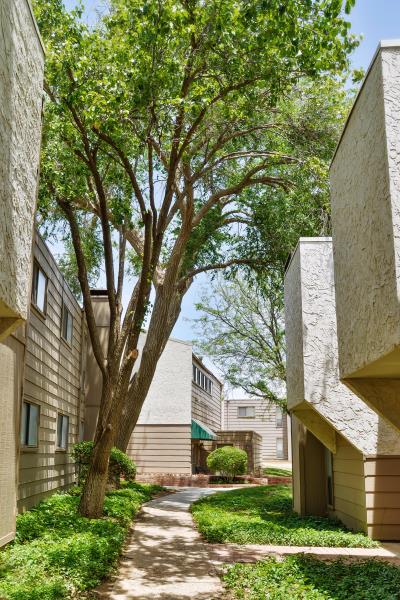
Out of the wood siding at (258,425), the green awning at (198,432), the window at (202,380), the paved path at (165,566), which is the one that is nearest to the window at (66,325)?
the paved path at (165,566)

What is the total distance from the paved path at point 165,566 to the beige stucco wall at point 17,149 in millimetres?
3731

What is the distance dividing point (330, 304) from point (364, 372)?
4.86m

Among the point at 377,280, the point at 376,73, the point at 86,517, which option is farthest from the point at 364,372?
the point at 86,517

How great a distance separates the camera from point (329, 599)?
649 centimetres

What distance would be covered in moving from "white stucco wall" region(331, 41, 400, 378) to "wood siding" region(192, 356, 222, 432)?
2203 cm

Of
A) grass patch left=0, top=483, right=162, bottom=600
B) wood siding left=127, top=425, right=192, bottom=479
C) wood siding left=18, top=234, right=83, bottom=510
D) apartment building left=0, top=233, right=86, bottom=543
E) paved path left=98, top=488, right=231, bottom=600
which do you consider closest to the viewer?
grass patch left=0, top=483, right=162, bottom=600

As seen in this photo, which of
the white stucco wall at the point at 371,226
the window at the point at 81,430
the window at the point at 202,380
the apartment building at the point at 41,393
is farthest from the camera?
the window at the point at 202,380

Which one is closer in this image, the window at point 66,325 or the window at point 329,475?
the window at point 329,475

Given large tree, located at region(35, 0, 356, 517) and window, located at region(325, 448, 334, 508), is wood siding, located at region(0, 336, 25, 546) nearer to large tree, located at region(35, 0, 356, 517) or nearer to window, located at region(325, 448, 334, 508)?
large tree, located at region(35, 0, 356, 517)

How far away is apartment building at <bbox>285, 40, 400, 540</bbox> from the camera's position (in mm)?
5430

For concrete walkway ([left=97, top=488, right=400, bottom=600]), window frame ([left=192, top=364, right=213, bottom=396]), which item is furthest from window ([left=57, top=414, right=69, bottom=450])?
window frame ([left=192, top=364, right=213, bottom=396])

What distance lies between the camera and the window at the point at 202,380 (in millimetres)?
30077

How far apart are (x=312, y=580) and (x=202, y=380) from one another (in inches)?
1013

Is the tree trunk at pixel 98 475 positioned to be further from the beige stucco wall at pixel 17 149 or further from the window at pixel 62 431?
the beige stucco wall at pixel 17 149
